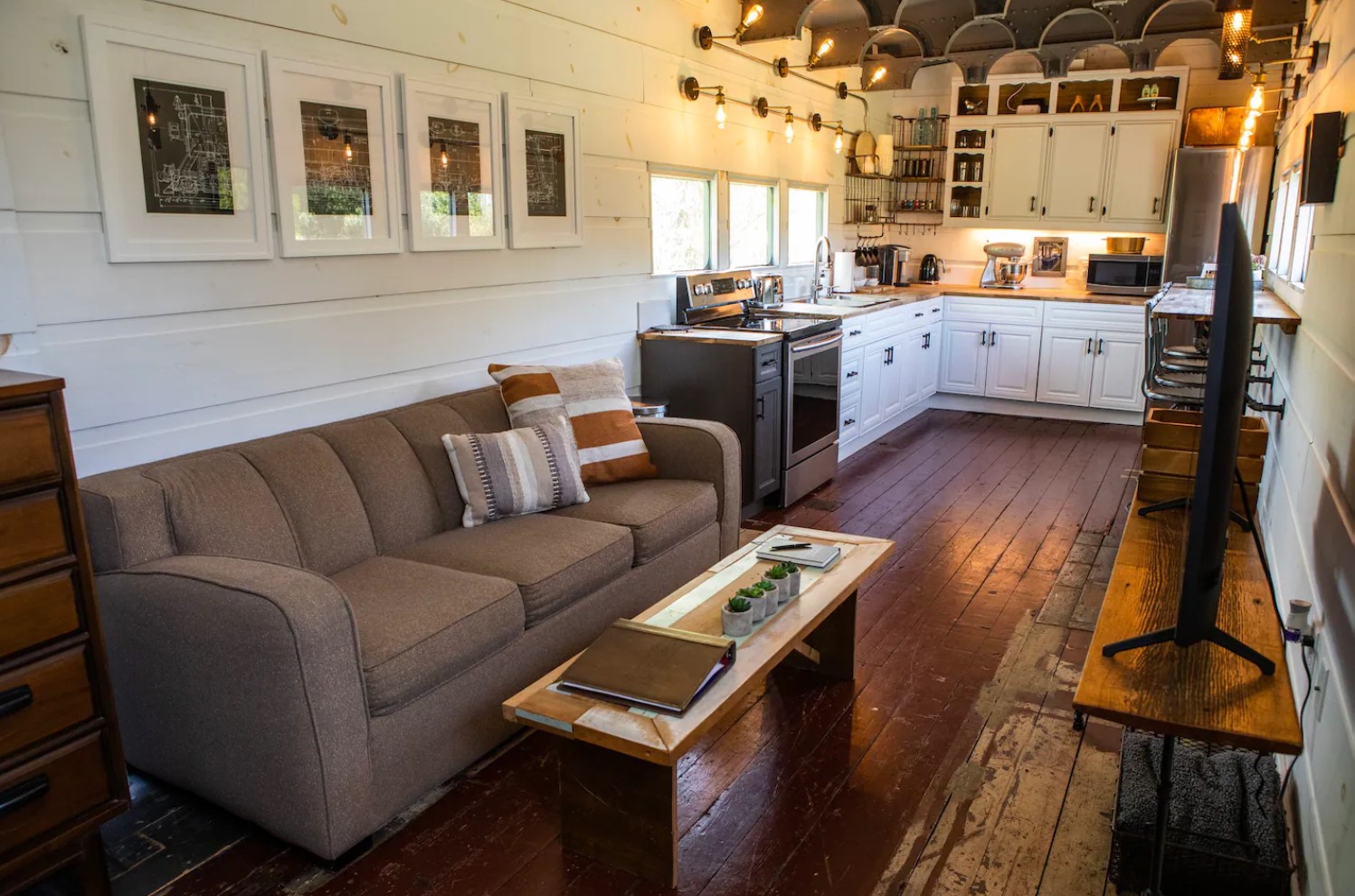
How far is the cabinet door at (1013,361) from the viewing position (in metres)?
6.75

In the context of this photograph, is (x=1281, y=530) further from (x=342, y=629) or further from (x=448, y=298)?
(x=448, y=298)

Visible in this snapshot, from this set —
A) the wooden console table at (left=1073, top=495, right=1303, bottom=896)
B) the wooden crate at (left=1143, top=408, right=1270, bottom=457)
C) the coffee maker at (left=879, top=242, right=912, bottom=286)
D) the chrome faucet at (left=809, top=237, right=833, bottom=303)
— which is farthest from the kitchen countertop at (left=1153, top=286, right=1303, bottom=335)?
the coffee maker at (left=879, top=242, right=912, bottom=286)

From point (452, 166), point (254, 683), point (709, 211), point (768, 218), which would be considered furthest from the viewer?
point (768, 218)

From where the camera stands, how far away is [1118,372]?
256 inches

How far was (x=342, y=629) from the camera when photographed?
6.58 feet

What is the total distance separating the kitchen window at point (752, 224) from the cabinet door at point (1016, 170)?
7.36 ft

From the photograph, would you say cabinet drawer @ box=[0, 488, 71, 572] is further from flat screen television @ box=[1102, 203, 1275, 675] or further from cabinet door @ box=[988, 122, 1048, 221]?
cabinet door @ box=[988, 122, 1048, 221]

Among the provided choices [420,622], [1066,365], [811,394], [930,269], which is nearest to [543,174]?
[811,394]

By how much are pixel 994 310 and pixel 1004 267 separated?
1.74 ft

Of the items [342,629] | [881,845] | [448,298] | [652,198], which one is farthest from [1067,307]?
[342,629]

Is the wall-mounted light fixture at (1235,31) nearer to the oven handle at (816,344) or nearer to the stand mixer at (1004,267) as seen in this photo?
the oven handle at (816,344)

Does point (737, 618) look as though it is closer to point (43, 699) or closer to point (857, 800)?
point (857, 800)

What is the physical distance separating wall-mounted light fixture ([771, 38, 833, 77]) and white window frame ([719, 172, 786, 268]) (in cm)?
62

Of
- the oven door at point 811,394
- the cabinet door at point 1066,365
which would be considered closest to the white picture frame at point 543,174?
the oven door at point 811,394
